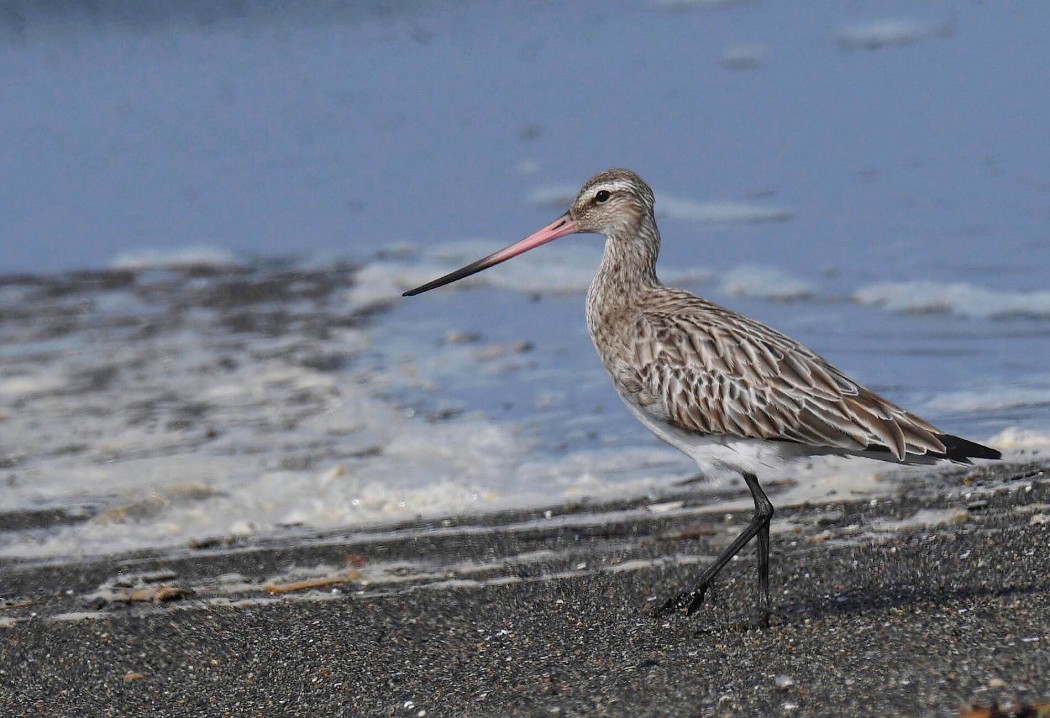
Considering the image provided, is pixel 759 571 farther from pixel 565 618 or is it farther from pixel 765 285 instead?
pixel 765 285

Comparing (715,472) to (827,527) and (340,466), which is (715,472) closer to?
(827,527)

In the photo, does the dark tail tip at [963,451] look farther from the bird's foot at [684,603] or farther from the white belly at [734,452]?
the bird's foot at [684,603]

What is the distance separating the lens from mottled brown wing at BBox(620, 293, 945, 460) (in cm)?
538

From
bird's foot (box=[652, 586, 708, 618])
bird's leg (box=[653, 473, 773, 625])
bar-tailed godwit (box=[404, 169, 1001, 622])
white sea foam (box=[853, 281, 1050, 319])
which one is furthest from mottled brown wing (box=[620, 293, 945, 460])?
white sea foam (box=[853, 281, 1050, 319])

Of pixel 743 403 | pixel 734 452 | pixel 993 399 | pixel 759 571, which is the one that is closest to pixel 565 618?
pixel 759 571

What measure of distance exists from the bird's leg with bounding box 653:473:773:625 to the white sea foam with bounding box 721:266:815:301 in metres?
6.00

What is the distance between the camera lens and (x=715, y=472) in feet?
18.8

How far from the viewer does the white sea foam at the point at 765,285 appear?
11.6 metres

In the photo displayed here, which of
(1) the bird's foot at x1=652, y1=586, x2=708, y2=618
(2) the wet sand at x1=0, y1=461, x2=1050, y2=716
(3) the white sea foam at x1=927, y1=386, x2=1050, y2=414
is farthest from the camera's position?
(3) the white sea foam at x1=927, y1=386, x2=1050, y2=414

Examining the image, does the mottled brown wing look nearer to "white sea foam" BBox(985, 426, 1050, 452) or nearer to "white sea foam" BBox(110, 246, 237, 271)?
"white sea foam" BBox(985, 426, 1050, 452)

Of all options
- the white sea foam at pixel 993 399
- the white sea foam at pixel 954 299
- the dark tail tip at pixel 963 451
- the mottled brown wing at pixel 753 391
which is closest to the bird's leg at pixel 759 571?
the mottled brown wing at pixel 753 391

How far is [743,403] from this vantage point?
5523 mm

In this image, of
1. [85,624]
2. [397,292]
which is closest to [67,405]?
[397,292]

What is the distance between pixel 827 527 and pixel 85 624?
308 centimetres
